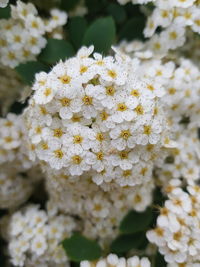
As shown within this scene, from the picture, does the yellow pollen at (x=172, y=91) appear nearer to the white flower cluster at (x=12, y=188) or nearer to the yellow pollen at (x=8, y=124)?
the yellow pollen at (x=8, y=124)

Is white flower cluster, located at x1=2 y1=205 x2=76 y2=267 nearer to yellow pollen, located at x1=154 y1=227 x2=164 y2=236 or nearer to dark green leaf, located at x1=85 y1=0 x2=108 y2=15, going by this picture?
yellow pollen, located at x1=154 y1=227 x2=164 y2=236

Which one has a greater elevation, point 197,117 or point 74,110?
point 197,117

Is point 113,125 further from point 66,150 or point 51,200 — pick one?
point 51,200

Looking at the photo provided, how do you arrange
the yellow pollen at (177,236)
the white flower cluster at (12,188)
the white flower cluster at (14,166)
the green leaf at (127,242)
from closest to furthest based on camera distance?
the yellow pollen at (177,236) < the green leaf at (127,242) < the white flower cluster at (14,166) < the white flower cluster at (12,188)

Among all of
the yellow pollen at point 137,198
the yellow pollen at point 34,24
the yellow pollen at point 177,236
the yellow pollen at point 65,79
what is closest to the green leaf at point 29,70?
the yellow pollen at point 34,24

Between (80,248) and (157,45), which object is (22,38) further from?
(80,248)

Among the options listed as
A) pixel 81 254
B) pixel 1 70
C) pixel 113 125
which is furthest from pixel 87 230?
pixel 1 70
